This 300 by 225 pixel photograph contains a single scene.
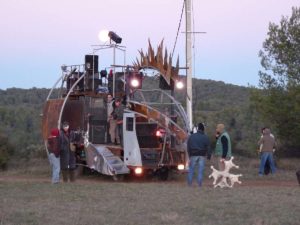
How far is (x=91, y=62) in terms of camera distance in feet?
78.8

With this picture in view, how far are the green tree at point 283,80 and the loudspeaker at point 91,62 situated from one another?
877 cm

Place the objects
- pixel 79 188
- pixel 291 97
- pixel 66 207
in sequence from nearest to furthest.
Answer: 1. pixel 66 207
2. pixel 79 188
3. pixel 291 97

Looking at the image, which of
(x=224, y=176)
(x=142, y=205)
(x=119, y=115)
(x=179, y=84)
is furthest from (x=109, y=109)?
(x=142, y=205)

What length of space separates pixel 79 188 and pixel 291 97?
47.7 ft

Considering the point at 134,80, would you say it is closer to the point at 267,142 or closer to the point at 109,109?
the point at 109,109

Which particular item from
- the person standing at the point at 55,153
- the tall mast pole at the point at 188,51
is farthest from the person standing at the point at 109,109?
the person standing at the point at 55,153

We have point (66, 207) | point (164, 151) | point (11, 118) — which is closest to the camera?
point (66, 207)

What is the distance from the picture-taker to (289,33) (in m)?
30.0

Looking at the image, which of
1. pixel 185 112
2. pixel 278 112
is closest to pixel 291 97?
pixel 278 112

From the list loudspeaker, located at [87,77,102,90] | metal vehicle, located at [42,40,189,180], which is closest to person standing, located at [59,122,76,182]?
metal vehicle, located at [42,40,189,180]

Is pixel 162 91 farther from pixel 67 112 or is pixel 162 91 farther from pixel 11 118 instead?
pixel 11 118

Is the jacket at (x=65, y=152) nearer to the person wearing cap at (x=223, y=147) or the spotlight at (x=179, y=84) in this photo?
the person wearing cap at (x=223, y=147)

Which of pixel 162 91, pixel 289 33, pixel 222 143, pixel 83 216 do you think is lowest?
pixel 83 216

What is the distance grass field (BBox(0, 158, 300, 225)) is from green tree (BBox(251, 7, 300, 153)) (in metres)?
13.3
